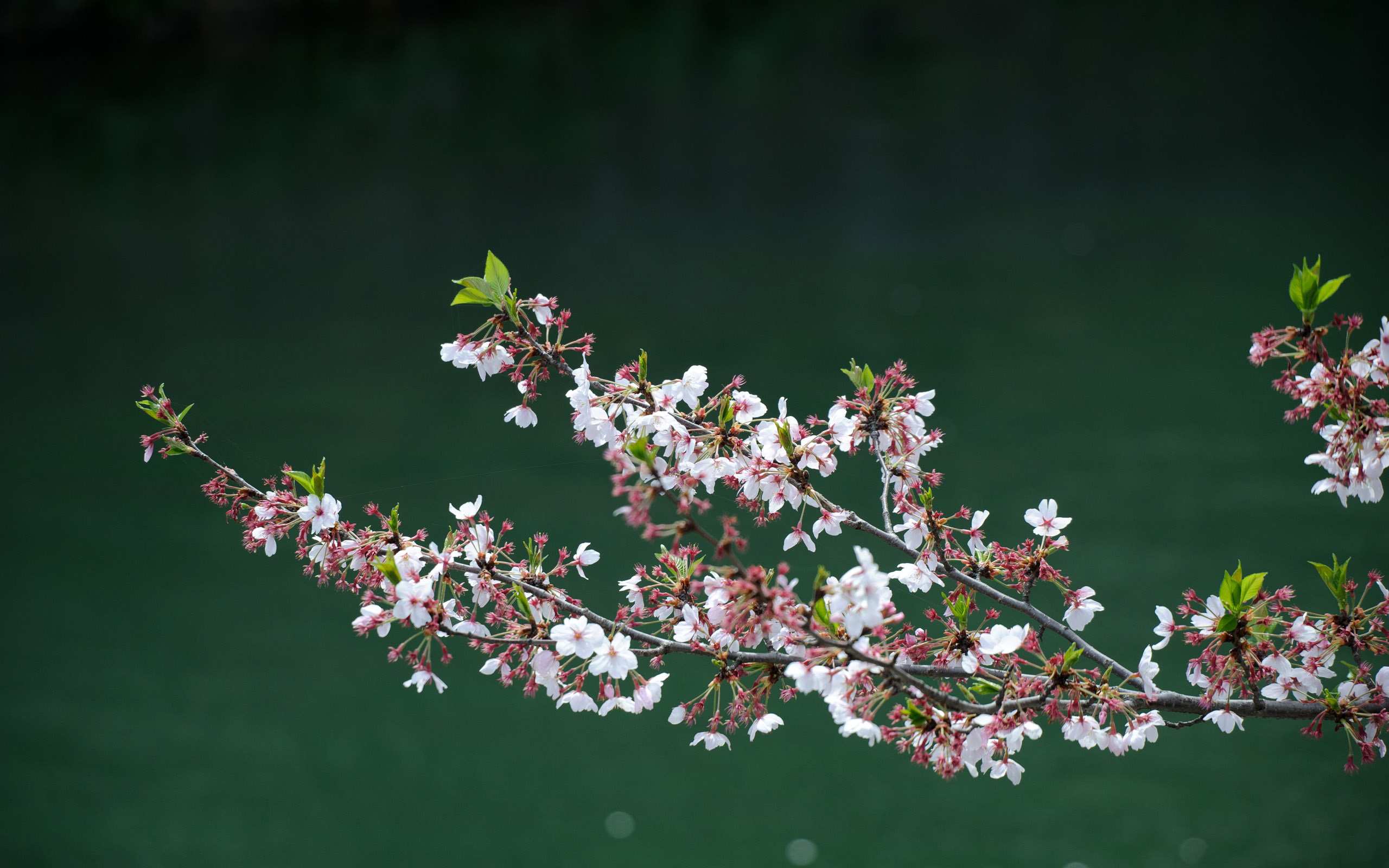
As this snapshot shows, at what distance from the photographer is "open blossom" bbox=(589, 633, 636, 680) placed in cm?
96

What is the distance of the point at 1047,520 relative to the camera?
3.64 feet

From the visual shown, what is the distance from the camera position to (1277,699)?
101cm

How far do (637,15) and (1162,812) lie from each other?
879 cm

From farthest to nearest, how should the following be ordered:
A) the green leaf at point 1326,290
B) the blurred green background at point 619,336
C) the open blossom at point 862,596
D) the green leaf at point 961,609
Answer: the blurred green background at point 619,336
the green leaf at point 961,609
the green leaf at point 1326,290
the open blossom at point 862,596

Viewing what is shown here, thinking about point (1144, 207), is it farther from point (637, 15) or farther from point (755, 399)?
point (755, 399)

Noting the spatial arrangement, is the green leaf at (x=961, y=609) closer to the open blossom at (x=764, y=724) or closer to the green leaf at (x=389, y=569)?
the open blossom at (x=764, y=724)

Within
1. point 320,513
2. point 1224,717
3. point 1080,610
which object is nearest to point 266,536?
point 320,513

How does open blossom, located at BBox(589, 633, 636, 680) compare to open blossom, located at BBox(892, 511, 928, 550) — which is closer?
open blossom, located at BBox(589, 633, 636, 680)

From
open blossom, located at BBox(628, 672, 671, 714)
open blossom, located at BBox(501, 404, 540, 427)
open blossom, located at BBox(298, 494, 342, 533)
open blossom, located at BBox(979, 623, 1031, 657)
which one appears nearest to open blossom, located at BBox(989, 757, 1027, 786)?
open blossom, located at BBox(979, 623, 1031, 657)

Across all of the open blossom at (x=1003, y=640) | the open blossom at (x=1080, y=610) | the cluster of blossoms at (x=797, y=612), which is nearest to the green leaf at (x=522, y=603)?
the cluster of blossoms at (x=797, y=612)

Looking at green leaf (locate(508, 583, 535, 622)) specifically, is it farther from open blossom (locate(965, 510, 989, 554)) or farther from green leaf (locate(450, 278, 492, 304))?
open blossom (locate(965, 510, 989, 554))

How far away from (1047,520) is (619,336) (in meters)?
4.24

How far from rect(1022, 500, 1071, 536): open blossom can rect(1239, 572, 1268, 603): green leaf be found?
18 cm

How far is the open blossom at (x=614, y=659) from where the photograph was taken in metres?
0.96
